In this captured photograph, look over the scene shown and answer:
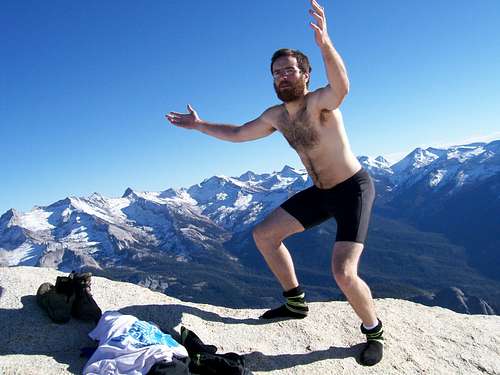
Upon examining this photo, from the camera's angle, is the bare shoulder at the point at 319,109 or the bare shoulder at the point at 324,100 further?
the bare shoulder at the point at 319,109

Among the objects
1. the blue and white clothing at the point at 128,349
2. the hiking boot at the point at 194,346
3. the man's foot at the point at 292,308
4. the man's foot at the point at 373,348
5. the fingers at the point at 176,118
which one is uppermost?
the fingers at the point at 176,118

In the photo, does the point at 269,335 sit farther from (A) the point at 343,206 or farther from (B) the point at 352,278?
(A) the point at 343,206

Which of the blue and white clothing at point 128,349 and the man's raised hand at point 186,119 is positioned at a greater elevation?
the man's raised hand at point 186,119

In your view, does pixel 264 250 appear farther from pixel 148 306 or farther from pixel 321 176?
pixel 148 306

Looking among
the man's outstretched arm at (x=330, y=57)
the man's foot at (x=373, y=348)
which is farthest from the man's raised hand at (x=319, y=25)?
the man's foot at (x=373, y=348)

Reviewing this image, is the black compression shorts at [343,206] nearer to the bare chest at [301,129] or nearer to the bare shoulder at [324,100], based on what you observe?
the bare chest at [301,129]

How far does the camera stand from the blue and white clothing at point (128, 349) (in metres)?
5.33

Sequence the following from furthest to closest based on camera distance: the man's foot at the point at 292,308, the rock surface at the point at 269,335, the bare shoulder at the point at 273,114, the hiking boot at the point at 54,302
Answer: the man's foot at the point at 292,308 < the bare shoulder at the point at 273,114 < the hiking boot at the point at 54,302 < the rock surface at the point at 269,335

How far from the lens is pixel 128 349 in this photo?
18.1 ft

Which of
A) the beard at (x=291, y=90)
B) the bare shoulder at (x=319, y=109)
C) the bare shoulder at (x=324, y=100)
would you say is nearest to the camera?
the bare shoulder at (x=324, y=100)

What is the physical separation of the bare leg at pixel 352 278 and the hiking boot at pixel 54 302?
4.70 metres

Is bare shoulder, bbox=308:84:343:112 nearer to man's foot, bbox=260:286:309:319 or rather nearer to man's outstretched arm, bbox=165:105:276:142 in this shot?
man's outstretched arm, bbox=165:105:276:142

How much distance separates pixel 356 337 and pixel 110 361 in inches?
176

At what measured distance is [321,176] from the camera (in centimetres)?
702
